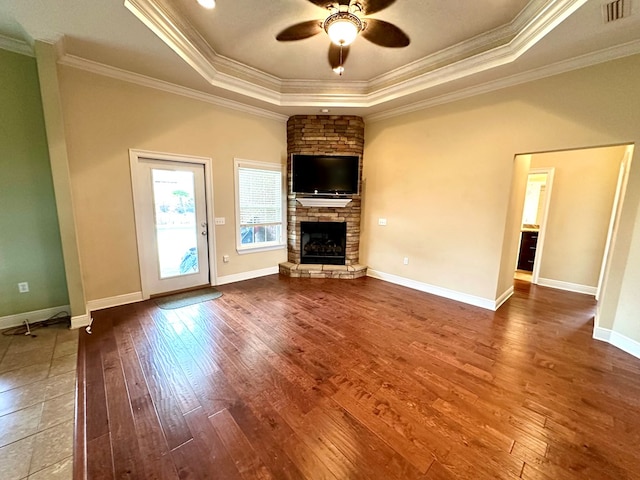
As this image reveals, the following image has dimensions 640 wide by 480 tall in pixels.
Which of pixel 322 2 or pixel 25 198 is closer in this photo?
pixel 322 2

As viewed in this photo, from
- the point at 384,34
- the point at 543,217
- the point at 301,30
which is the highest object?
the point at 384,34

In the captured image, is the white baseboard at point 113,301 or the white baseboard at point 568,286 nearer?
the white baseboard at point 113,301

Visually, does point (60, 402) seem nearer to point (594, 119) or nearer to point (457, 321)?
point (457, 321)

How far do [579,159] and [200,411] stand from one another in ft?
20.4

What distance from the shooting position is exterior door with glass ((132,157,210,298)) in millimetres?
3533

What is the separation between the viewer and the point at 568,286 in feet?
14.7

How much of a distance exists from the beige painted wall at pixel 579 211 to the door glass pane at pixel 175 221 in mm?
6074

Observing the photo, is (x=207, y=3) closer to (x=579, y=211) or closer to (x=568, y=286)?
(x=579, y=211)

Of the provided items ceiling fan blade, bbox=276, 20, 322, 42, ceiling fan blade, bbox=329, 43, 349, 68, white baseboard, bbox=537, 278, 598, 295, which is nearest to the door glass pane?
ceiling fan blade, bbox=276, 20, 322, 42

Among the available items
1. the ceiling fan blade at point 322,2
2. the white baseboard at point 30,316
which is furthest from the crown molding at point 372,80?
the white baseboard at point 30,316

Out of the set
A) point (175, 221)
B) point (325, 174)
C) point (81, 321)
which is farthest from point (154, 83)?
point (81, 321)

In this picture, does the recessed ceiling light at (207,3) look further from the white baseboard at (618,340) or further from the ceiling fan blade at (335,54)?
the white baseboard at (618,340)

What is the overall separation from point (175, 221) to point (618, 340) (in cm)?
566

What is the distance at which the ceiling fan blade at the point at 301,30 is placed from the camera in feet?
8.02
